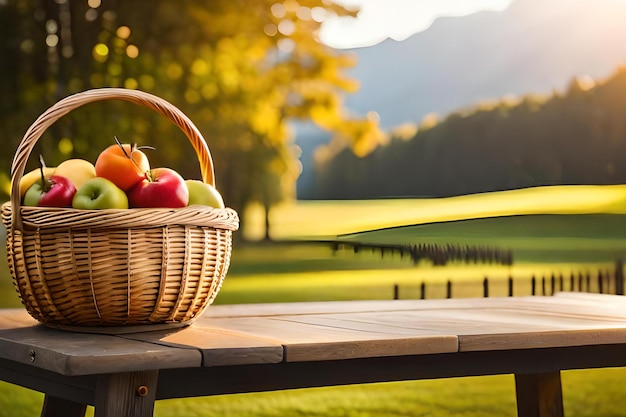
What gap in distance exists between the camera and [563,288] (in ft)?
15.8

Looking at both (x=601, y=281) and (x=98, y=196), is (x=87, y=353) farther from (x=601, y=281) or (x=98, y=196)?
(x=601, y=281)

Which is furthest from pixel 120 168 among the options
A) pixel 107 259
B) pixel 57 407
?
pixel 57 407

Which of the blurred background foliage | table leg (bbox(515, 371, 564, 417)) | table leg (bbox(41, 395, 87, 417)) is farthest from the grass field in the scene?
table leg (bbox(41, 395, 87, 417))

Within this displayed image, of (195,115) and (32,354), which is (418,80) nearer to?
(195,115)

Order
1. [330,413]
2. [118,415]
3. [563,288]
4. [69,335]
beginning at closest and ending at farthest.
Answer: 1. [118,415]
2. [69,335]
3. [330,413]
4. [563,288]

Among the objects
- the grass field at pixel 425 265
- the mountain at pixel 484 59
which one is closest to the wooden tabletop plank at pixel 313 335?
the grass field at pixel 425 265

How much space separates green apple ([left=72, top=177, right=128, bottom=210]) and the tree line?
338cm

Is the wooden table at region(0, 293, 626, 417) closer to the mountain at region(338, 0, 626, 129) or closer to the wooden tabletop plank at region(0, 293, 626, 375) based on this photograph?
the wooden tabletop plank at region(0, 293, 626, 375)

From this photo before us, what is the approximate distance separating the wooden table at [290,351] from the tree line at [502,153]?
2.76 metres

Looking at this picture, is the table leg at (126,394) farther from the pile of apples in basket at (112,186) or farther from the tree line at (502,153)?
the tree line at (502,153)

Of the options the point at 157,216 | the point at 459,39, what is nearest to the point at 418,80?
the point at 459,39

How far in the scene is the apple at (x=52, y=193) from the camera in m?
1.68

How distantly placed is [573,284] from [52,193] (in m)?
3.56

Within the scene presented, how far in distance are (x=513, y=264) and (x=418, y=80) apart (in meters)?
1.01
